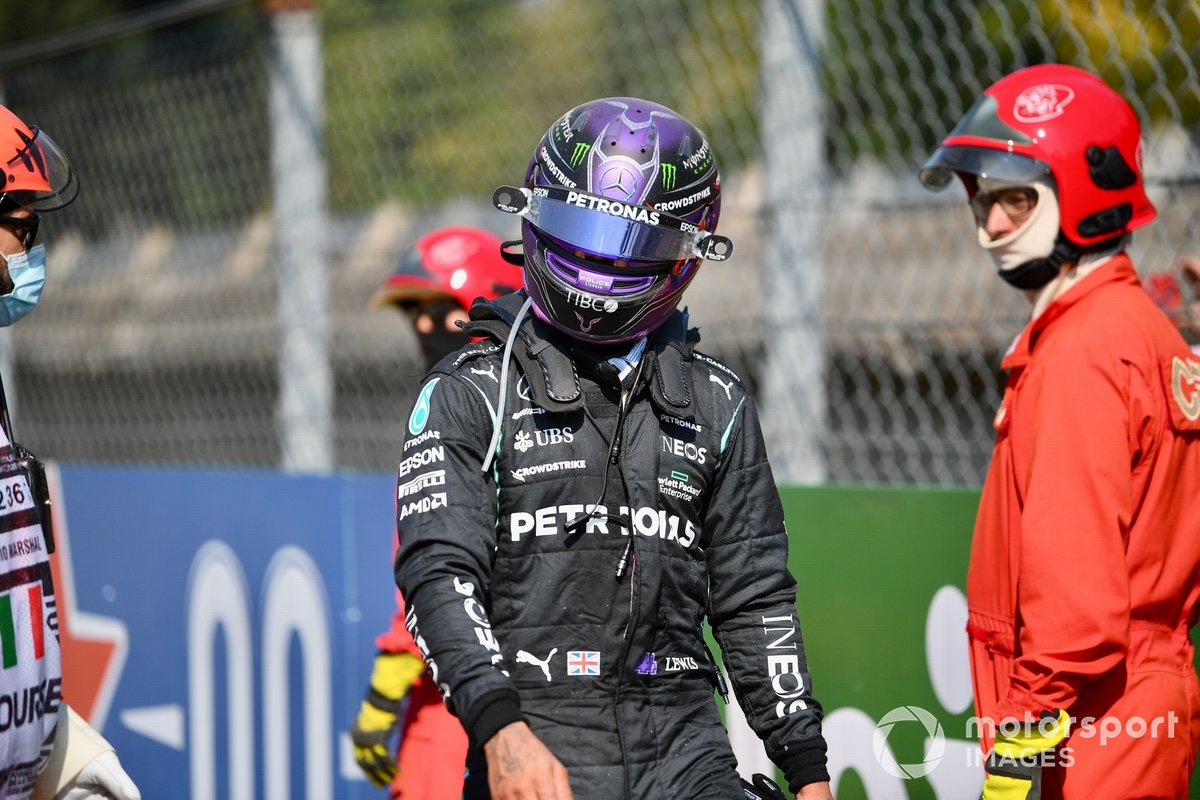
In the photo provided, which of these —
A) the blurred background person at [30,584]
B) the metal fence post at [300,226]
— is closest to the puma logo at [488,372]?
the blurred background person at [30,584]

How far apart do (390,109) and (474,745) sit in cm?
670

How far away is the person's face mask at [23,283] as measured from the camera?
10.5 feet

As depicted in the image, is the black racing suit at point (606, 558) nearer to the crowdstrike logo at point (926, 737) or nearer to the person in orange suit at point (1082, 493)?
the person in orange suit at point (1082, 493)

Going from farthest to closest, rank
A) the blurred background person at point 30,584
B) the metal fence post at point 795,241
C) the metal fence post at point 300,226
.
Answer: the metal fence post at point 300,226, the metal fence post at point 795,241, the blurred background person at point 30,584

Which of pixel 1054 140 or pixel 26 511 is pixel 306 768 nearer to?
pixel 26 511

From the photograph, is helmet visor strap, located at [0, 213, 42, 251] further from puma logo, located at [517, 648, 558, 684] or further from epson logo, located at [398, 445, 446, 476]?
puma logo, located at [517, 648, 558, 684]

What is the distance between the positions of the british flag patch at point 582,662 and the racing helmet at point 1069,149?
4.78 ft

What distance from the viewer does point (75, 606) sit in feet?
20.0

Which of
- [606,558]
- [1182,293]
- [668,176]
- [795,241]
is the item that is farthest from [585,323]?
[1182,293]

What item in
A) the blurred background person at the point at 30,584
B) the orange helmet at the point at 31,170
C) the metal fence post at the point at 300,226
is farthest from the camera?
the metal fence post at the point at 300,226

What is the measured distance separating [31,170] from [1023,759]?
2.35 m

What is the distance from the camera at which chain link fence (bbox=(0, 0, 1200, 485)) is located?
4.63 m

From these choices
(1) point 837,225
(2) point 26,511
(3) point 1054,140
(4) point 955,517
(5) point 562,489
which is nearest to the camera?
(5) point 562,489

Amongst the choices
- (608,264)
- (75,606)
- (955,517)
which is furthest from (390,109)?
(608,264)
